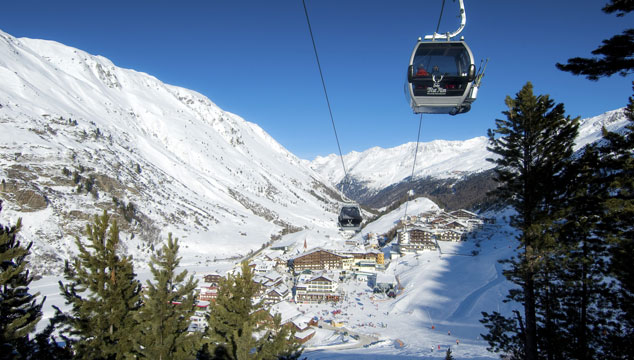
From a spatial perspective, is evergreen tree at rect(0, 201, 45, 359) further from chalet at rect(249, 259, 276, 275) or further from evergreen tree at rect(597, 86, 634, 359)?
chalet at rect(249, 259, 276, 275)

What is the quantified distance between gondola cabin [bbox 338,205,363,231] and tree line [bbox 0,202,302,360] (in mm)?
8686

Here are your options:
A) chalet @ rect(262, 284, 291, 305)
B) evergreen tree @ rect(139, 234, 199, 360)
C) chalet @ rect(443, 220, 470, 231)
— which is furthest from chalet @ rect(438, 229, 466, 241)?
evergreen tree @ rect(139, 234, 199, 360)

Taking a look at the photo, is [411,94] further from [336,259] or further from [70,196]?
[70,196]

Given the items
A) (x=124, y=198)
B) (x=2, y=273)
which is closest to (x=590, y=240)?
(x=2, y=273)

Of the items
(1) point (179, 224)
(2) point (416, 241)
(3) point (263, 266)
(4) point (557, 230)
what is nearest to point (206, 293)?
(3) point (263, 266)

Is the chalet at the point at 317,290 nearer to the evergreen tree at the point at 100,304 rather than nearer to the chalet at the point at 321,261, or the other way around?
the chalet at the point at 321,261

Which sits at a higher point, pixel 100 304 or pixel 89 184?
pixel 89 184

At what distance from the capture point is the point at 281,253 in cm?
9788

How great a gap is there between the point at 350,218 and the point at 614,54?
15865mm

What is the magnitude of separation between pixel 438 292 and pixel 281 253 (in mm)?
54471

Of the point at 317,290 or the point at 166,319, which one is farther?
the point at 317,290

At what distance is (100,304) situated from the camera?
41.0ft

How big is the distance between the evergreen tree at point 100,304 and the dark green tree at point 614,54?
14553 mm

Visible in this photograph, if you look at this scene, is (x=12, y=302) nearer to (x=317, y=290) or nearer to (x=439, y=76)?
(x=439, y=76)
